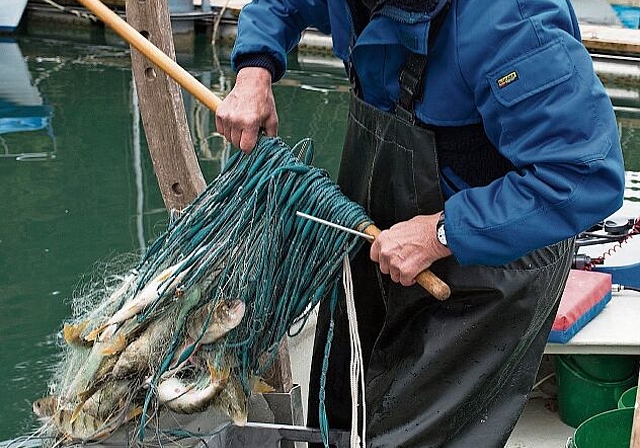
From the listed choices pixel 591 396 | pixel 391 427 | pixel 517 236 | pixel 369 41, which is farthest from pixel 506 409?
pixel 591 396

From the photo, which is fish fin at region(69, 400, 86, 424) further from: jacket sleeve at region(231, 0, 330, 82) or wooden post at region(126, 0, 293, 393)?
jacket sleeve at region(231, 0, 330, 82)

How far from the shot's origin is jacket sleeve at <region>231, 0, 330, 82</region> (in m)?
2.56

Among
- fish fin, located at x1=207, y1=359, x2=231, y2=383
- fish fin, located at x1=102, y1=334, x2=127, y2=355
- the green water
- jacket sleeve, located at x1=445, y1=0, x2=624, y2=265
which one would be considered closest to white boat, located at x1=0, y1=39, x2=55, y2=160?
the green water

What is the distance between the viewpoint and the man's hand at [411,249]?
210 cm

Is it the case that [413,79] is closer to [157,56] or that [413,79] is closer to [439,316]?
[439,316]

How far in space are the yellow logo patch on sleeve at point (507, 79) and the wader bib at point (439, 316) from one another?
0.70 ft

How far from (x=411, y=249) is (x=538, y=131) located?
0.37 m

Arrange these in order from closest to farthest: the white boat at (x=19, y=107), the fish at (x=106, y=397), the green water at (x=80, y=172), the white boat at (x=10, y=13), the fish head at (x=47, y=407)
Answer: the fish at (x=106, y=397) → the fish head at (x=47, y=407) → the green water at (x=80, y=172) → the white boat at (x=19, y=107) → the white boat at (x=10, y=13)

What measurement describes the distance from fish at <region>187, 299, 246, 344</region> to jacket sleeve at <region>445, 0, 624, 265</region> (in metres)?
0.59

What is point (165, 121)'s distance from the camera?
3.21 m

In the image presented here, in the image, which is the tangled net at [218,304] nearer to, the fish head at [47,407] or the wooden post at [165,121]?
the fish head at [47,407]

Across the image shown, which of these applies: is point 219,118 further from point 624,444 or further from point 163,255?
point 624,444

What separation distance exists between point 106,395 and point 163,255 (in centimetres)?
37

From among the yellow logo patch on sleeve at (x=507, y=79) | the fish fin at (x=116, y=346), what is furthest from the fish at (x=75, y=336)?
the yellow logo patch on sleeve at (x=507, y=79)
